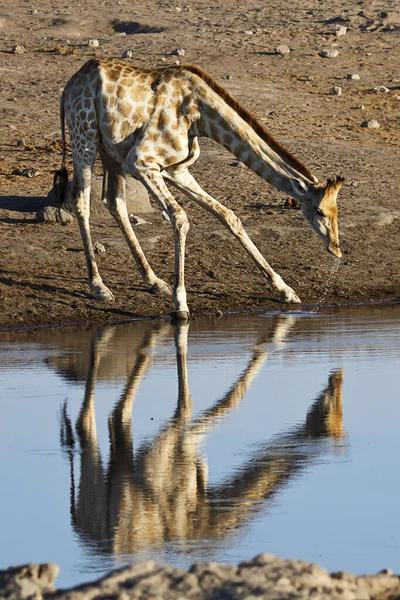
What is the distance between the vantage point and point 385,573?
432 centimetres

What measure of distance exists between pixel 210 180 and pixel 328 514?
10.5 m

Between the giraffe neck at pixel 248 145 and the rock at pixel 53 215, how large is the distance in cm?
240

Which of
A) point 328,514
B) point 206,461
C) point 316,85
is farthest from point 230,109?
point 316,85

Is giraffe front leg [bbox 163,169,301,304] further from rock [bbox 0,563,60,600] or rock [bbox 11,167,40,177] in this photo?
rock [bbox 0,563,60,600]

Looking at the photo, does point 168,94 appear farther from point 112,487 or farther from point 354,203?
point 112,487

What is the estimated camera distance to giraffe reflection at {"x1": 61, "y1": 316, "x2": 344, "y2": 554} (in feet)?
17.5

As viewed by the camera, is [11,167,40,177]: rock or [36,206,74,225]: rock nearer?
[36,206,74,225]: rock

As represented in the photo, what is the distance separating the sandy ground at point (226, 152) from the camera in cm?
1220

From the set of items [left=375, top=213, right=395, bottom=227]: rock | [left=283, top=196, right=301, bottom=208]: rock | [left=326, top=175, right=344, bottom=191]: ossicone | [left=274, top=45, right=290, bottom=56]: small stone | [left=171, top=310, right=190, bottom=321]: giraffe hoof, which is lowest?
[left=171, top=310, right=190, bottom=321]: giraffe hoof

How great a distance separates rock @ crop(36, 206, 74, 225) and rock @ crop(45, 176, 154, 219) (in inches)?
7.8

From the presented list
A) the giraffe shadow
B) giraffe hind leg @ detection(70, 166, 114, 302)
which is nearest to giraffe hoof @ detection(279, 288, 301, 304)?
giraffe hind leg @ detection(70, 166, 114, 302)

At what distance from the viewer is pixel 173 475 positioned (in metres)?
6.16

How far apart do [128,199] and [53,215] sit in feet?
3.11

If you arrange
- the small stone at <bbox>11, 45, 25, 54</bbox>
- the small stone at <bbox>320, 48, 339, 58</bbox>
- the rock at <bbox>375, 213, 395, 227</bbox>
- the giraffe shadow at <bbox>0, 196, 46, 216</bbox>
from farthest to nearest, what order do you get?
1. the small stone at <bbox>320, 48, 339, 58</bbox>
2. the small stone at <bbox>11, 45, 25, 54</bbox>
3. the rock at <bbox>375, 213, 395, 227</bbox>
4. the giraffe shadow at <bbox>0, 196, 46, 216</bbox>
